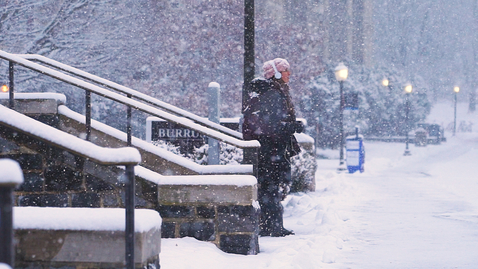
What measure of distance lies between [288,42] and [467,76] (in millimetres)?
55062

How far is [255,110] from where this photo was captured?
7734 millimetres

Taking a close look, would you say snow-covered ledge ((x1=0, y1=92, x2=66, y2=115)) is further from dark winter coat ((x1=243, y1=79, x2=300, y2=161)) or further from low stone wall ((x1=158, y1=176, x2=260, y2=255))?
dark winter coat ((x1=243, y1=79, x2=300, y2=161))

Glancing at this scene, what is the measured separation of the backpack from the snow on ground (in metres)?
1.30

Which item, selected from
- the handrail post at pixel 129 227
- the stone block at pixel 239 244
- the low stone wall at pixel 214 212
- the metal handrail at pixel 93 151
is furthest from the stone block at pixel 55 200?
the handrail post at pixel 129 227

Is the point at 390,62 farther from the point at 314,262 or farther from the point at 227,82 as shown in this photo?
the point at 314,262

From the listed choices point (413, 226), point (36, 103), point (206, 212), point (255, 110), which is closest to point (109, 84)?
point (36, 103)

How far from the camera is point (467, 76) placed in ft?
247

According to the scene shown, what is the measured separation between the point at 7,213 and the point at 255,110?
5214 mm

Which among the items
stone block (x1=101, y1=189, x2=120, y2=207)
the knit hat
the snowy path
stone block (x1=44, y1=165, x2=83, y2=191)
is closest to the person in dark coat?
the knit hat

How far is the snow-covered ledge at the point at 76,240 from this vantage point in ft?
14.7

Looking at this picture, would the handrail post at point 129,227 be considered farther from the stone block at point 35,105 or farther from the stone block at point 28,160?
the stone block at point 35,105

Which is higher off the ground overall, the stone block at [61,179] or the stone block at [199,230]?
the stone block at [61,179]

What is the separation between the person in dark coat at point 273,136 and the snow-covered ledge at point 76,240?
338 centimetres

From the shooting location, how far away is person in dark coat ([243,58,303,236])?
7.72 m
